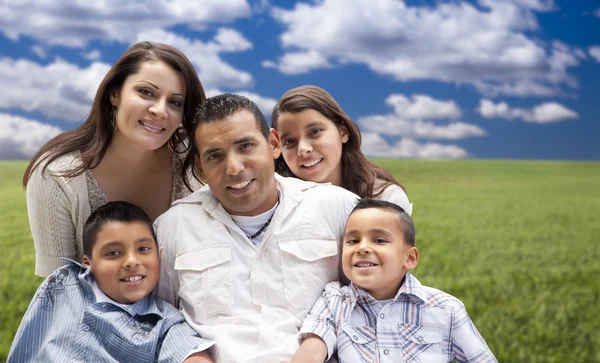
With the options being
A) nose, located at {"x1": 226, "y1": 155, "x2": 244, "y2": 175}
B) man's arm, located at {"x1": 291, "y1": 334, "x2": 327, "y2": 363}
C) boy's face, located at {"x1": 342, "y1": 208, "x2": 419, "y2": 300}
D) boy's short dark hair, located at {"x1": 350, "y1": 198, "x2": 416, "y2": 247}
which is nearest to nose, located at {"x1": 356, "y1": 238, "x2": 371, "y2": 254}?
boy's face, located at {"x1": 342, "y1": 208, "x2": 419, "y2": 300}

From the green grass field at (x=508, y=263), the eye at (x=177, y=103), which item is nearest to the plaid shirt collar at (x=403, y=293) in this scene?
the eye at (x=177, y=103)

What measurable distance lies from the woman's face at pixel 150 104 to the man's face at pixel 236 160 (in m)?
0.55

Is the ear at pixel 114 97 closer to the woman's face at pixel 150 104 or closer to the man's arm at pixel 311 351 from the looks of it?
the woman's face at pixel 150 104

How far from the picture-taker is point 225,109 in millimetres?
2998

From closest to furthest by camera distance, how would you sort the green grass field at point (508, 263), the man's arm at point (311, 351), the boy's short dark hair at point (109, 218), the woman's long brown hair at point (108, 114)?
the man's arm at point (311, 351) < the boy's short dark hair at point (109, 218) < the woman's long brown hair at point (108, 114) < the green grass field at point (508, 263)

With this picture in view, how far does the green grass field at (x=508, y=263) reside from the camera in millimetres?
6195

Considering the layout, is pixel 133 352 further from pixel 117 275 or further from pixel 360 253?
pixel 360 253

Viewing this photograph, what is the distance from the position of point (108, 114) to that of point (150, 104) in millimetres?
473

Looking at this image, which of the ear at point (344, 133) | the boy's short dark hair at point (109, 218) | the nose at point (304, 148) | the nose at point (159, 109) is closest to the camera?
the boy's short dark hair at point (109, 218)

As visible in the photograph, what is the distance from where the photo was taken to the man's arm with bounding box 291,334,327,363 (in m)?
2.73

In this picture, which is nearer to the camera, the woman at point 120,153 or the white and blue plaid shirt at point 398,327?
the white and blue plaid shirt at point 398,327

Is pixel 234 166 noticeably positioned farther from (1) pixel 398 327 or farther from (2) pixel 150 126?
(1) pixel 398 327

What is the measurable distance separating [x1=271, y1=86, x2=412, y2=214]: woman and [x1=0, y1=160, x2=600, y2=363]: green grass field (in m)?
2.67

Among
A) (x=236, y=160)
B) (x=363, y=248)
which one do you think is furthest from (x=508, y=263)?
(x=236, y=160)
